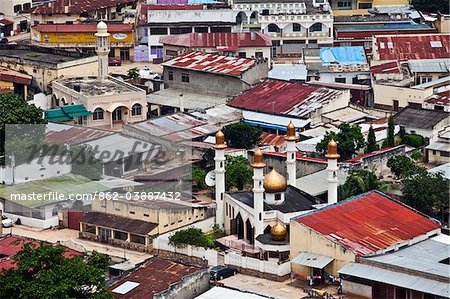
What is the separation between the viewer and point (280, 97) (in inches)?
2351

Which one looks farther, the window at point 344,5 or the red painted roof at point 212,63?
the window at point 344,5

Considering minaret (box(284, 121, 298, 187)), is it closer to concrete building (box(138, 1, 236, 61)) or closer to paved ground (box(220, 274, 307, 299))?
paved ground (box(220, 274, 307, 299))

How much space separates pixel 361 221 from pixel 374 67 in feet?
63.4

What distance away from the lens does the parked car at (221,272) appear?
4412 centimetres

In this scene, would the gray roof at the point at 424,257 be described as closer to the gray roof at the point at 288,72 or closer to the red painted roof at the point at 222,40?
the gray roof at the point at 288,72

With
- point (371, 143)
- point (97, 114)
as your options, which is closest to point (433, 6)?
point (97, 114)

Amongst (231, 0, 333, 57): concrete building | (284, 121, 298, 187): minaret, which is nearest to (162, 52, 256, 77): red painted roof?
(231, 0, 333, 57): concrete building

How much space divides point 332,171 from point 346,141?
6.87 m

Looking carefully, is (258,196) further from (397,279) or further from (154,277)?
(397,279)

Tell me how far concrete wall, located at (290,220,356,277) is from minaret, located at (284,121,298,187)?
427cm

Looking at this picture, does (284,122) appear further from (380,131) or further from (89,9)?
(89,9)

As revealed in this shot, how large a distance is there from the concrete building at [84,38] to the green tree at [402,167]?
2116 centimetres

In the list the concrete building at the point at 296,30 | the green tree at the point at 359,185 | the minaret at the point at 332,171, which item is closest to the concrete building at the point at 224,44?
the concrete building at the point at 296,30

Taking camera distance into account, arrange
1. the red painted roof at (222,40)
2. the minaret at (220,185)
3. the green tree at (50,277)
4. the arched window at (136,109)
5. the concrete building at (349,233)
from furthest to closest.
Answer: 1. the red painted roof at (222,40)
2. the arched window at (136,109)
3. the minaret at (220,185)
4. the concrete building at (349,233)
5. the green tree at (50,277)
